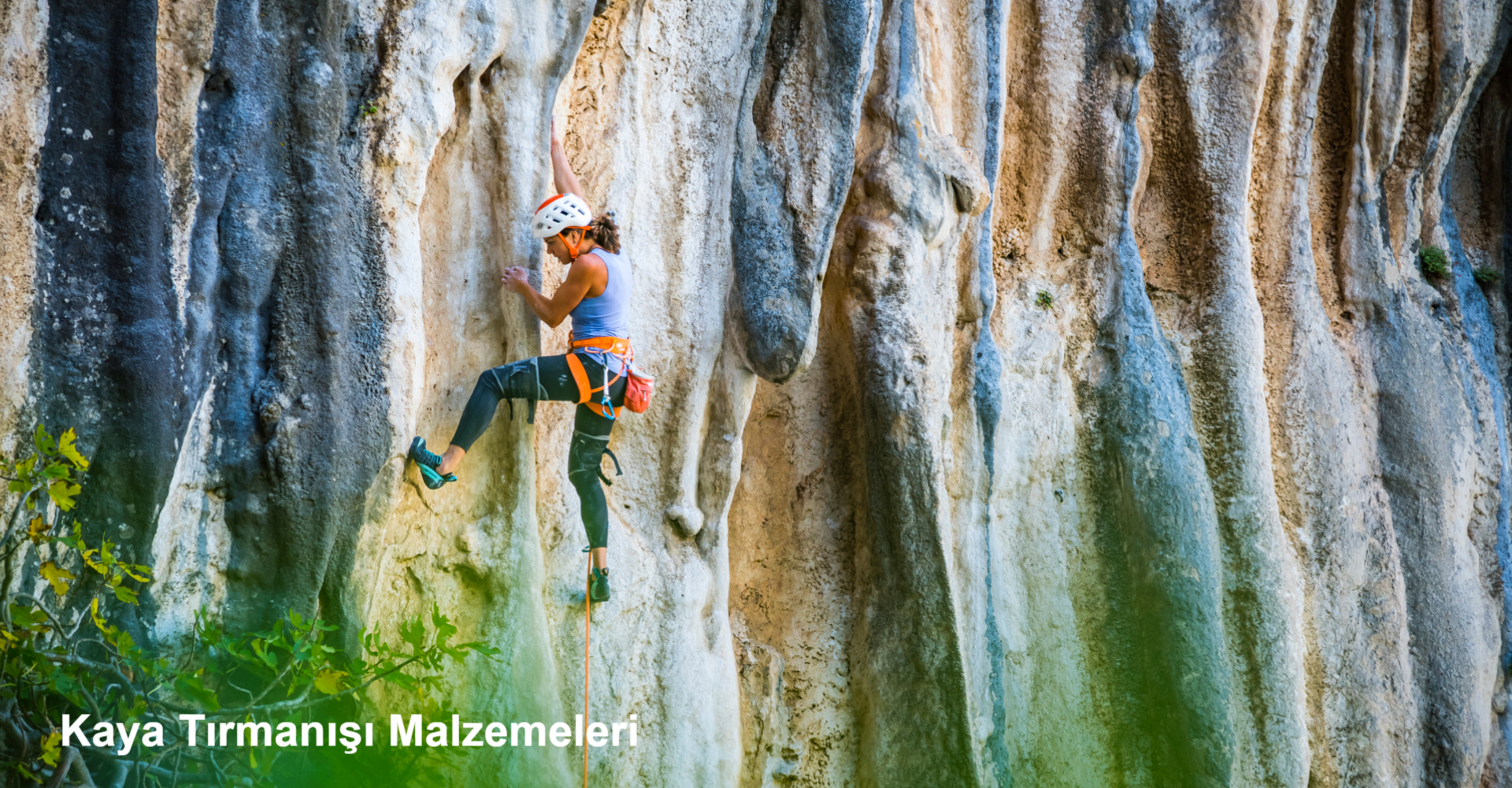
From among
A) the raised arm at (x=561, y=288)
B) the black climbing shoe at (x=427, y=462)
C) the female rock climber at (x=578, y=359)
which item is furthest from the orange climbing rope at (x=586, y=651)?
the raised arm at (x=561, y=288)

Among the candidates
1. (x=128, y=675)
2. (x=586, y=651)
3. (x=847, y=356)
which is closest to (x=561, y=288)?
(x=586, y=651)

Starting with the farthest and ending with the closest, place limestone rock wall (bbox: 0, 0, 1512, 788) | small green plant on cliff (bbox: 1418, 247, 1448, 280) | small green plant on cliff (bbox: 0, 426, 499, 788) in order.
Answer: small green plant on cliff (bbox: 1418, 247, 1448, 280) → limestone rock wall (bbox: 0, 0, 1512, 788) → small green plant on cliff (bbox: 0, 426, 499, 788)

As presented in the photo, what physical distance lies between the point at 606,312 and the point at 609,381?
26 cm

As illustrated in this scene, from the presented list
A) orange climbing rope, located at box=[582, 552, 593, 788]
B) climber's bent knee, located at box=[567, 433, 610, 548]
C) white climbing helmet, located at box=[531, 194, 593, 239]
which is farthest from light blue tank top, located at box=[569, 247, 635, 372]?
orange climbing rope, located at box=[582, 552, 593, 788]

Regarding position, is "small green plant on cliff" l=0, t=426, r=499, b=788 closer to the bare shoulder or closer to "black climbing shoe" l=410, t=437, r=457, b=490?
"black climbing shoe" l=410, t=437, r=457, b=490

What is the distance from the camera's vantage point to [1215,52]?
679 cm

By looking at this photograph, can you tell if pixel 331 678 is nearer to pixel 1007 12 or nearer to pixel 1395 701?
pixel 1007 12

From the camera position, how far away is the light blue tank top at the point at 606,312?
186 inches

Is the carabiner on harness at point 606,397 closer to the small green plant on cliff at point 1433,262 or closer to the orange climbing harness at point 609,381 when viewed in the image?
the orange climbing harness at point 609,381

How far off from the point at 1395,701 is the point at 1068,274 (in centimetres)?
274

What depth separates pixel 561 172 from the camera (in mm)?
4953

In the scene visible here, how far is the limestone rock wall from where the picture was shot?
4266mm

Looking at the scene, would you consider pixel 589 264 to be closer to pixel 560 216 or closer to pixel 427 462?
pixel 560 216

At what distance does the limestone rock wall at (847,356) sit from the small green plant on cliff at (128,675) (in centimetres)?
19
